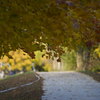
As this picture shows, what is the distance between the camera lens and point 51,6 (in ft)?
6.54

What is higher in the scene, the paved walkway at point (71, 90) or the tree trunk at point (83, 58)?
the tree trunk at point (83, 58)

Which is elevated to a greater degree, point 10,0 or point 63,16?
point 10,0

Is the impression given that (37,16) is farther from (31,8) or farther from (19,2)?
(19,2)

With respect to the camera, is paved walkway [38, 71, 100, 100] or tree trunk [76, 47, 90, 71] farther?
tree trunk [76, 47, 90, 71]

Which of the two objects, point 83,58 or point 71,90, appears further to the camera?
point 83,58

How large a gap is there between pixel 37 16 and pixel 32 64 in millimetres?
25876

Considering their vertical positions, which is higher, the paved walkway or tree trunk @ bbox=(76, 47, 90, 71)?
tree trunk @ bbox=(76, 47, 90, 71)

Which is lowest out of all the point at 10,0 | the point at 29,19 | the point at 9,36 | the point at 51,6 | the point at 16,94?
the point at 16,94

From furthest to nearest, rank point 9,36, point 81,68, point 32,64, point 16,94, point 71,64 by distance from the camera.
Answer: point 32,64
point 71,64
point 81,68
point 16,94
point 9,36

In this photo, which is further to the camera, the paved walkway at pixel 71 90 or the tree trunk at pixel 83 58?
the tree trunk at pixel 83 58

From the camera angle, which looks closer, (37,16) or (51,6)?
(51,6)

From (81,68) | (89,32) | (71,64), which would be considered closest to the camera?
(89,32)

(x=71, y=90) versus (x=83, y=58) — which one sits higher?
(x=83, y=58)

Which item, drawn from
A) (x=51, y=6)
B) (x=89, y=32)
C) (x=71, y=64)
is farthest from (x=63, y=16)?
(x=71, y=64)
